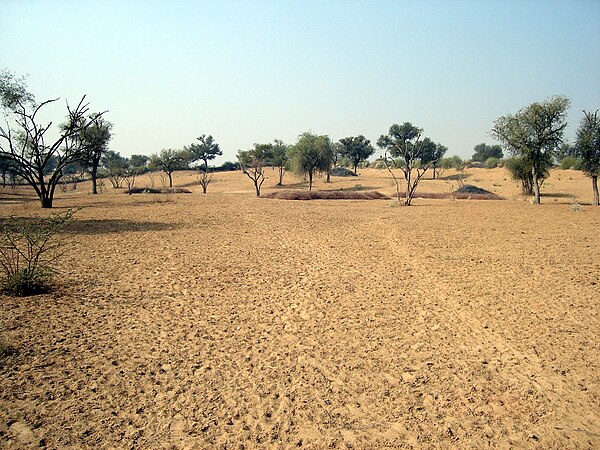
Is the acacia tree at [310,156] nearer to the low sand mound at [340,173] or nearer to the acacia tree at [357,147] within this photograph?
the low sand mound at [340,173]

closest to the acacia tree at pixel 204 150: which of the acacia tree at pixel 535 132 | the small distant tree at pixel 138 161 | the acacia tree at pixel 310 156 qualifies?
the small distant tree at pixel 138 161

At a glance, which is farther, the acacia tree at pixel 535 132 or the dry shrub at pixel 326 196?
the dry shrub at pixel 326 196

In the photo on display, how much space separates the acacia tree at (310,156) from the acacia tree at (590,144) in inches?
1141

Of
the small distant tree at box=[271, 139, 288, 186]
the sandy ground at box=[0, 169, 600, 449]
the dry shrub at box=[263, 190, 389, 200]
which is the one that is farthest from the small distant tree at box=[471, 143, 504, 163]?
the sandy ground at box=[0, 169, 600, 449]

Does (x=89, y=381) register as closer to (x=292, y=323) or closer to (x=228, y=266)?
(x=292, y=323)

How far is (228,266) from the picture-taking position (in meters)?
10.3

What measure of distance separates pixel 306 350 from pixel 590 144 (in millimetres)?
24591

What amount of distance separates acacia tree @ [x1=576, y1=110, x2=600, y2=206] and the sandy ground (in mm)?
14130

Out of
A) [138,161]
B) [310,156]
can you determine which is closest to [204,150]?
[138,161]

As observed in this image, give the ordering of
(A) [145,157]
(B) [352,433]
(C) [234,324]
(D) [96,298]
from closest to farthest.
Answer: (B) [352,433] → (C) [234,324] → (D) [96,298] → (A) [145,157]

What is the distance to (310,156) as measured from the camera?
4862cm

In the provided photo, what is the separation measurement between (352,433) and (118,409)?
2.47 meters

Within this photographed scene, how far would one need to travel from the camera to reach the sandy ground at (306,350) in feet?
13.0

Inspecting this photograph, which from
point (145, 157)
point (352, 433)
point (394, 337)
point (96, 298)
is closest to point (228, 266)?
point (96, 298)
